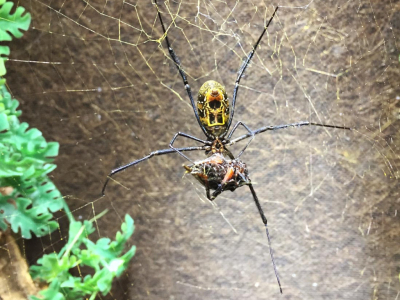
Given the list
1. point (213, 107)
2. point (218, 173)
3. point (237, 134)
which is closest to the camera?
point (218, 173)

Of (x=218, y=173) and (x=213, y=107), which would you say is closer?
(x=218, y=173)

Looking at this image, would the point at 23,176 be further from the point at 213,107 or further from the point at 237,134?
the point at 237,134

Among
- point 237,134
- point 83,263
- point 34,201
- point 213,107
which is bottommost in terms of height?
point 83,263

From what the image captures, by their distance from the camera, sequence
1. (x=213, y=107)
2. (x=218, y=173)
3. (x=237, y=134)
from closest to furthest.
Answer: (x=218, y=173), (x=213, y=107), (x=237, y=134)

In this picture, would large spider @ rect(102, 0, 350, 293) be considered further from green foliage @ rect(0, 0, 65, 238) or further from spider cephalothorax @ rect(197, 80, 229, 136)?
green foliage @ rect(0, 0, 65, 238)

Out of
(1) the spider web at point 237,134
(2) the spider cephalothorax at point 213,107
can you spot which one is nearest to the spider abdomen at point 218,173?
(2) the spider cephalothorax at point 213,107

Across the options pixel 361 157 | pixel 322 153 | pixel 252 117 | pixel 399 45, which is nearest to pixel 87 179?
pixel 252 117

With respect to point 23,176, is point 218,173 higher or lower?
higher

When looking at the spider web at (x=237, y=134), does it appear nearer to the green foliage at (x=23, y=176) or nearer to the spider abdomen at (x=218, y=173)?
the green foliage at (x=23, y=176)

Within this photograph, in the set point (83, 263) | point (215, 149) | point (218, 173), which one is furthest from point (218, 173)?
point (83, 263)
